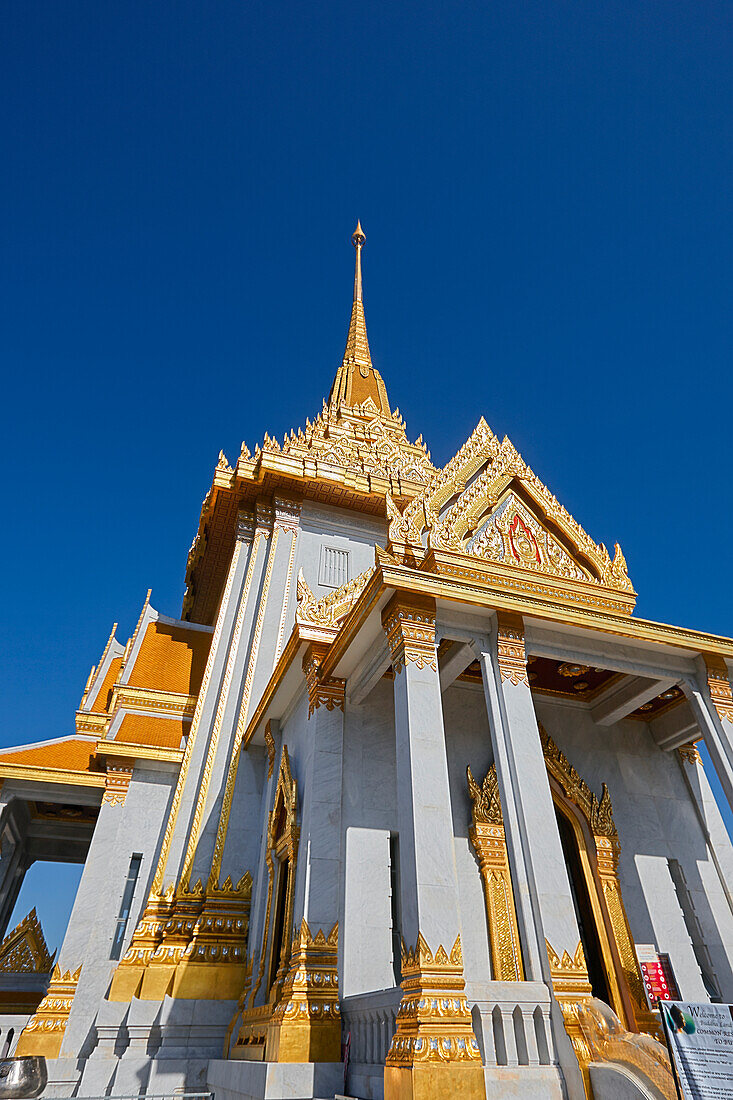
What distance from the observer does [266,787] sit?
38.0ft

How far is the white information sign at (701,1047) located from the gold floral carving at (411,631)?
3.89 meters

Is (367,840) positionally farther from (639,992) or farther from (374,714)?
(639,992)

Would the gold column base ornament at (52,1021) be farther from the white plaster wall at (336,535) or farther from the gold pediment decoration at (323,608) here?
the white plaster wall at (336,535)

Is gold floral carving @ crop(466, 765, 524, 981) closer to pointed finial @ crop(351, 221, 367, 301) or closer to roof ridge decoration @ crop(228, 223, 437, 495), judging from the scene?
roof ridge decoration @ crop(228, 223, 437, 495)

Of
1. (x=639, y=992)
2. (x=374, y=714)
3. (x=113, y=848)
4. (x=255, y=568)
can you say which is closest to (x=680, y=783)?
(x=639, y=992)

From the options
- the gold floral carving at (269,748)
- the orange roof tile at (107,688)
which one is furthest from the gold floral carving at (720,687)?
the orange roof tile at (107,688)

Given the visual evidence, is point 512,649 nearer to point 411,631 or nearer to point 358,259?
point 411,631

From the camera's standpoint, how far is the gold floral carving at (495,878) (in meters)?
8.73

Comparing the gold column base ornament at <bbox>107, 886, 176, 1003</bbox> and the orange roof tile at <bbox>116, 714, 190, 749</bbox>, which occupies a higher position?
the orange roof tile at <bbox>116, 714, 190, 749</bbox>

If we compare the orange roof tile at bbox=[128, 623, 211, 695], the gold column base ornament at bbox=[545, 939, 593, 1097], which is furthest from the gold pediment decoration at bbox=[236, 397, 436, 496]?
the gold column base ornament at bbox=[545, 939, 593, 1097]

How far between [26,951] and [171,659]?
23.4ft

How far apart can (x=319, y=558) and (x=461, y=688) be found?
18.8 ft

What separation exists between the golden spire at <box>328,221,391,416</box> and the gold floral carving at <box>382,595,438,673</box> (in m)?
17.0

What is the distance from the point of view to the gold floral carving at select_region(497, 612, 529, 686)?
26.0 ft
